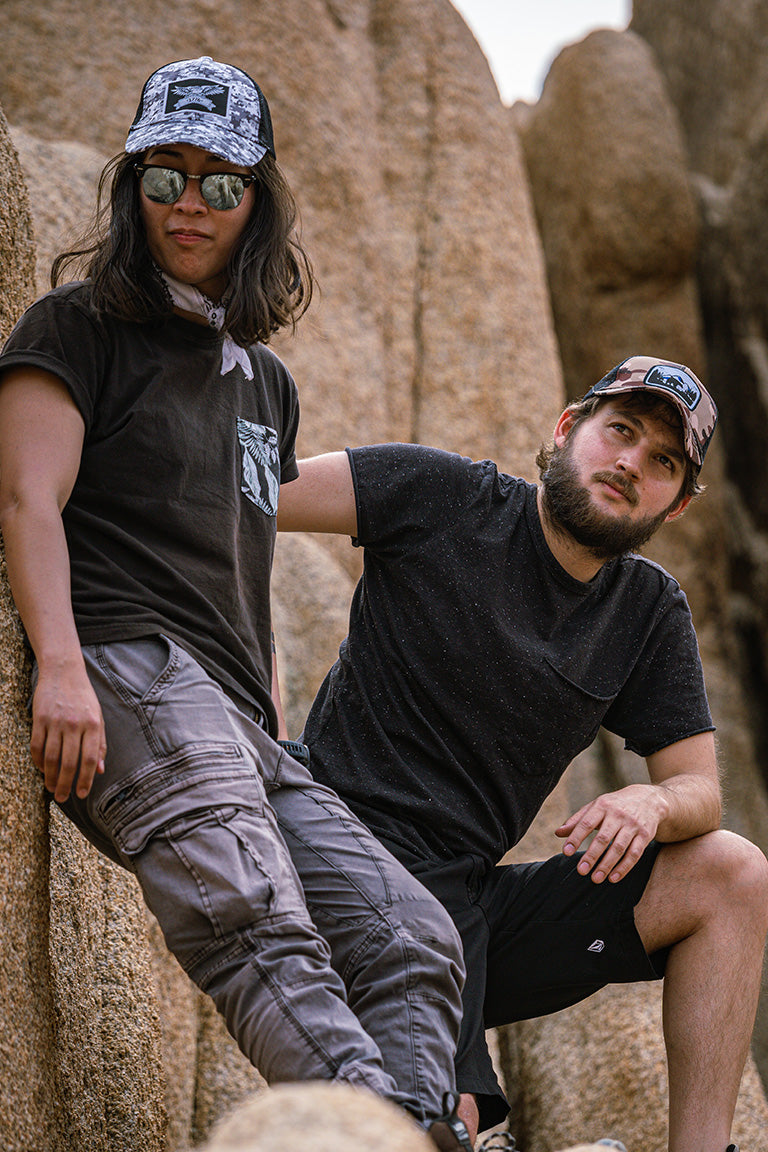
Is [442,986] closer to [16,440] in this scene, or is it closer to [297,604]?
[16,440]

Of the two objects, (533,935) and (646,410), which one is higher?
(646,410)

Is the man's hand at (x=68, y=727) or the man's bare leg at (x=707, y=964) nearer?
the man's hand at (x=68, y=727)

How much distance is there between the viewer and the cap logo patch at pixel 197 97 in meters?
2.22

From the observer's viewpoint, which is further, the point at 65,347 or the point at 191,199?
the point at 191,199

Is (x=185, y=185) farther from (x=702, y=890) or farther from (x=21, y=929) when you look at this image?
(x=702, y=890)

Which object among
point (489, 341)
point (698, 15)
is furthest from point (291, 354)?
point (698, 15)

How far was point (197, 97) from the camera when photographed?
2.23 m

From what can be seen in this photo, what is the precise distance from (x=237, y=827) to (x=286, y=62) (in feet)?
17.1

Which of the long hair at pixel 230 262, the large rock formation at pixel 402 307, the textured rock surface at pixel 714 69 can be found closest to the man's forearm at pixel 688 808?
the large rock formation at pixel 402 307

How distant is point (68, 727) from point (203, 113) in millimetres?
1123

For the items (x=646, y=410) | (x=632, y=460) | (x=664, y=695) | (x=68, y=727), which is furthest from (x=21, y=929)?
(x=646, y=410)

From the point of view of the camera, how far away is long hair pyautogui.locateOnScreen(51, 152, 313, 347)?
2133 mm

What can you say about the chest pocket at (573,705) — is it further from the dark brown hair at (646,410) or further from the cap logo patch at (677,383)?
the cap logo patch at (677,383)

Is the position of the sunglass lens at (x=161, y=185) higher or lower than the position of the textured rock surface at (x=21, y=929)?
higher
